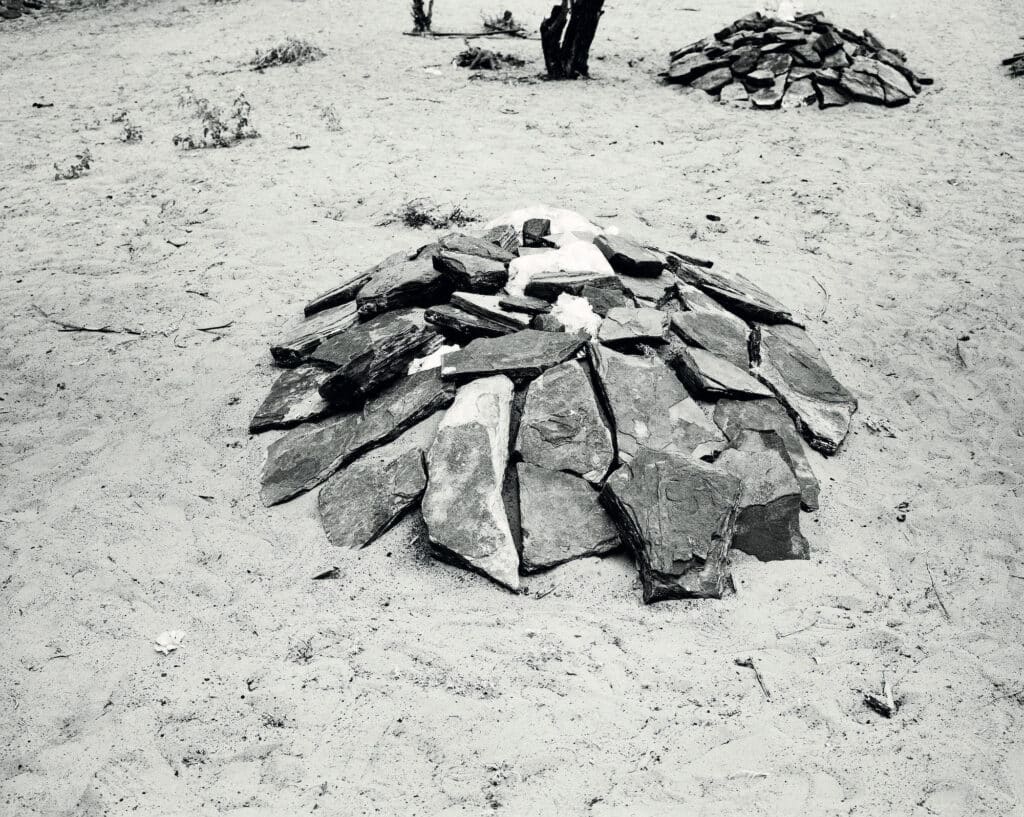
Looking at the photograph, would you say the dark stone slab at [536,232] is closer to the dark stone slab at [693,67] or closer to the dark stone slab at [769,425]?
the dark stone slab at [769,425]

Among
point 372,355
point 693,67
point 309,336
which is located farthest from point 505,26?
point 372,355

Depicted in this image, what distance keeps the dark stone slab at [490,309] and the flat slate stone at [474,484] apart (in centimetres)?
47

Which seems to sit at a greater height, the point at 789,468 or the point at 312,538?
the point at 789,468

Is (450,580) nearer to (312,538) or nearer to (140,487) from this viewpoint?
(312,538)

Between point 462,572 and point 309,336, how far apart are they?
2134mm

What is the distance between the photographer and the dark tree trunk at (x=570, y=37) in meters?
9.45

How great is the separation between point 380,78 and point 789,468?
8.52 m

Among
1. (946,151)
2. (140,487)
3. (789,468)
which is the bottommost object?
(140,487)

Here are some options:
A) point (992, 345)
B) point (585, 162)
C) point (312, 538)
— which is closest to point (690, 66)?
point (585, 162)

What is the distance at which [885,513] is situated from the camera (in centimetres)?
371

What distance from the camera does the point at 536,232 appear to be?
5055 mm

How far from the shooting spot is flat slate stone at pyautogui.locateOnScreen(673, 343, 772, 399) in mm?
3963

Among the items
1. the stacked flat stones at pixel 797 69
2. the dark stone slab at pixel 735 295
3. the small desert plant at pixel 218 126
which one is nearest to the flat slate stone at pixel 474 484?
the dark stone slab at pixel 735 295

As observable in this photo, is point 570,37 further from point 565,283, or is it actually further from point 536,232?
point 565,283
